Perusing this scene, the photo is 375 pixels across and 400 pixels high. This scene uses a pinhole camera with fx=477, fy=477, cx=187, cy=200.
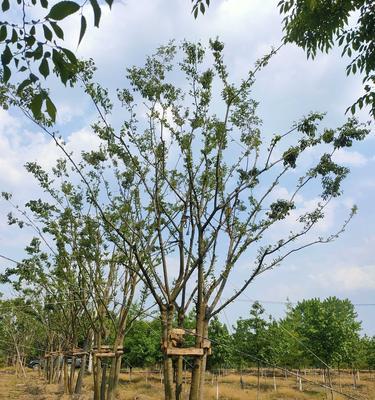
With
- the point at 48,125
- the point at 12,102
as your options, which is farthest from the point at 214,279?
the point at 12,102

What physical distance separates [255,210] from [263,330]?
22.6 m

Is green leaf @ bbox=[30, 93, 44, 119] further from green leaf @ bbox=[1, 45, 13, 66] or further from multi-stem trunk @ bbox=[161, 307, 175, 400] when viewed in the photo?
multi-stem trunk @ bbox=[161, 307, 175, 400]

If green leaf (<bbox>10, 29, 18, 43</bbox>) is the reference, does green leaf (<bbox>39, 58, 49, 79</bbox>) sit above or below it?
below

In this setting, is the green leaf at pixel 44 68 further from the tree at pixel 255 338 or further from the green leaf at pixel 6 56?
the tree at pixel 255 338

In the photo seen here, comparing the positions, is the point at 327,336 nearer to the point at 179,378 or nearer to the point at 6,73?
the point at 179,378

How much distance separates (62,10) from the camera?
5.56 ft

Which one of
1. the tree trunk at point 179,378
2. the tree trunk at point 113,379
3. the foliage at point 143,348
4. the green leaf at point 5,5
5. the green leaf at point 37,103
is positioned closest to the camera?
the green leaf at point 37,103

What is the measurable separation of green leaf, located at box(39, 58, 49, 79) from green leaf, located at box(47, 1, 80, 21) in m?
0.35

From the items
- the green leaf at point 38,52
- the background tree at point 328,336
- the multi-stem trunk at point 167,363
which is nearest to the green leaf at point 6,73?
the green leaf at point 38,52

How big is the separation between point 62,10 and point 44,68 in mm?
421

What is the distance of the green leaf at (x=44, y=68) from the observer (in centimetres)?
206

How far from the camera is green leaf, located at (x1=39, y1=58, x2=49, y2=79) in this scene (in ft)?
6.75

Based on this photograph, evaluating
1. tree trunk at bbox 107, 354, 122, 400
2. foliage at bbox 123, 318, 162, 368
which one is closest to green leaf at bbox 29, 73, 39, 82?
tree trunk at bbox 107, 354, 122, 400

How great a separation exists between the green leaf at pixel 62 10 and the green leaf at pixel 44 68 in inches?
13.8
